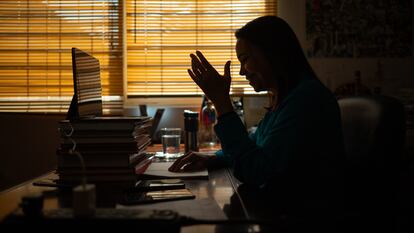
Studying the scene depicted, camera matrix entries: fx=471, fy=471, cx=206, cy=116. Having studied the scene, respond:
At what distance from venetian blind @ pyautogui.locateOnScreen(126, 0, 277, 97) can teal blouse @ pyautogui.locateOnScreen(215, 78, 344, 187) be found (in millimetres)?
1594

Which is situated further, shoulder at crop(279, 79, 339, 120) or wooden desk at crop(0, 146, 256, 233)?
shoulder at crop(279, 79, 339, 120)

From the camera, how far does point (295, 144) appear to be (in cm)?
113

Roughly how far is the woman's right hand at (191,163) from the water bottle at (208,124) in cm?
86

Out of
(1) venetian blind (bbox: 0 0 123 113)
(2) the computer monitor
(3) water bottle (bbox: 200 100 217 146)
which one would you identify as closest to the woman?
(2) the computer monitor

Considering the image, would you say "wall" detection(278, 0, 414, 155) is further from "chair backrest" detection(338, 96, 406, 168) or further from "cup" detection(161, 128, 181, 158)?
"chair backrest" detection(338, 96, 406, 168)

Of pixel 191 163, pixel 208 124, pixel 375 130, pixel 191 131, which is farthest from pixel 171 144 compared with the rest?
pixel 375 130

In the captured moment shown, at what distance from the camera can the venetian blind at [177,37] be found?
2807 millimetres

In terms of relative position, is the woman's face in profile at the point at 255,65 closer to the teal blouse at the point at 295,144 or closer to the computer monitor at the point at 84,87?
the teal blouse at the point at 295,144

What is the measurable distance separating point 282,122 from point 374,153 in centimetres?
25

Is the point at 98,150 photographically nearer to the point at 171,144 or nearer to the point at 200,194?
the point at 200,194

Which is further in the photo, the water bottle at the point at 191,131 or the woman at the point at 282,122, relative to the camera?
the water bottle at the point at 191,131

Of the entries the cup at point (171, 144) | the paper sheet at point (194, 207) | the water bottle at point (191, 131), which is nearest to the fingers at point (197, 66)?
the paper sheet at point (194, 207)

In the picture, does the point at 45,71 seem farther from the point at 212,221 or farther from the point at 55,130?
the point at 212,221

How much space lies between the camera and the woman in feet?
3.72
